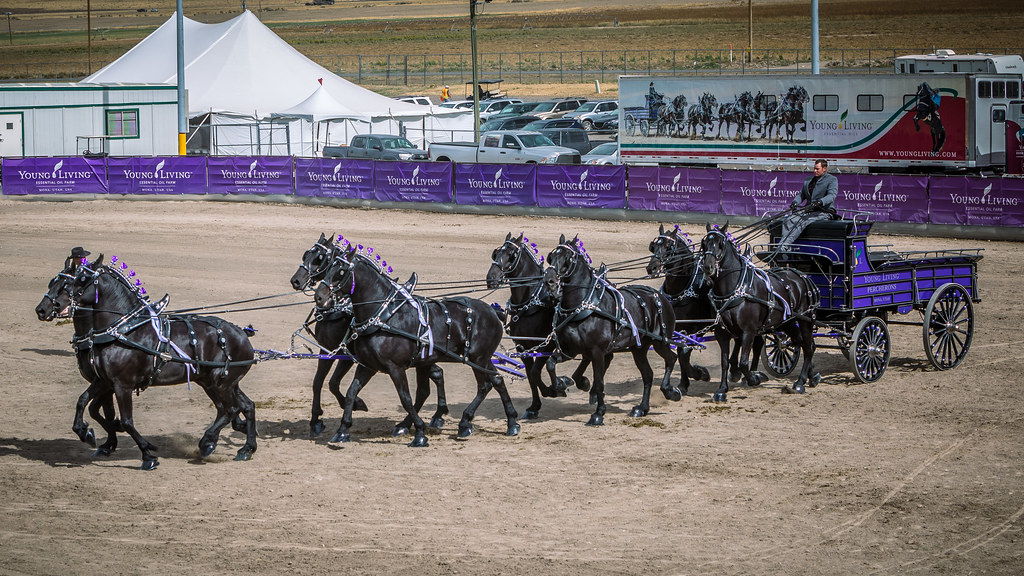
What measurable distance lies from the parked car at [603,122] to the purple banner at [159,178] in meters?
23.4

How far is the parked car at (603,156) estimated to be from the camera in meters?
39.2

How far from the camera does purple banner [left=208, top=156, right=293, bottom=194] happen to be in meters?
35.2

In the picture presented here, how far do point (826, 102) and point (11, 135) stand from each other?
1208 inches

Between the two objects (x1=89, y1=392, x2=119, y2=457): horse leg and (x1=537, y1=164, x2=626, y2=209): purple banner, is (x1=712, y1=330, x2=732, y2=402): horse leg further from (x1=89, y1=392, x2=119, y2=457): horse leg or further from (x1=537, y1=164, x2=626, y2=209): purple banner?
(x1=537, y1=164, x2=626, y2=209): purple banner

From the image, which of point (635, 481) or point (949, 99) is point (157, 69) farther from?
point (635, 481)

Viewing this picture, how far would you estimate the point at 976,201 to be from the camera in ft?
85.3

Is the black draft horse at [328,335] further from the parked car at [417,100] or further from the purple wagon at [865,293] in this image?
the parked car at [417,100]

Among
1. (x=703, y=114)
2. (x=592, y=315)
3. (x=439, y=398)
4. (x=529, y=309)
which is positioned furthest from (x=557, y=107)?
(x=592, y=315)

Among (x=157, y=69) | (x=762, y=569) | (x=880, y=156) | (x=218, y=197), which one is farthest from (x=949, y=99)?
(x=157, y=69)

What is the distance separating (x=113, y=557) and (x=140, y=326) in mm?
2920

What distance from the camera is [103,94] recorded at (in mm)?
46188

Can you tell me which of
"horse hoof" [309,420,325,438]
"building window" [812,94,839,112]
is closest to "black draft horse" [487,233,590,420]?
"horse hoof" [309,420,325,438]

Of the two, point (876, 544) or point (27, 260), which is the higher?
point (27, 260)

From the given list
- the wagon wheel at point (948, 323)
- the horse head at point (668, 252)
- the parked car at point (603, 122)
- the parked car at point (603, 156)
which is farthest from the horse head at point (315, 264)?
the parked car at point (603, 122)
